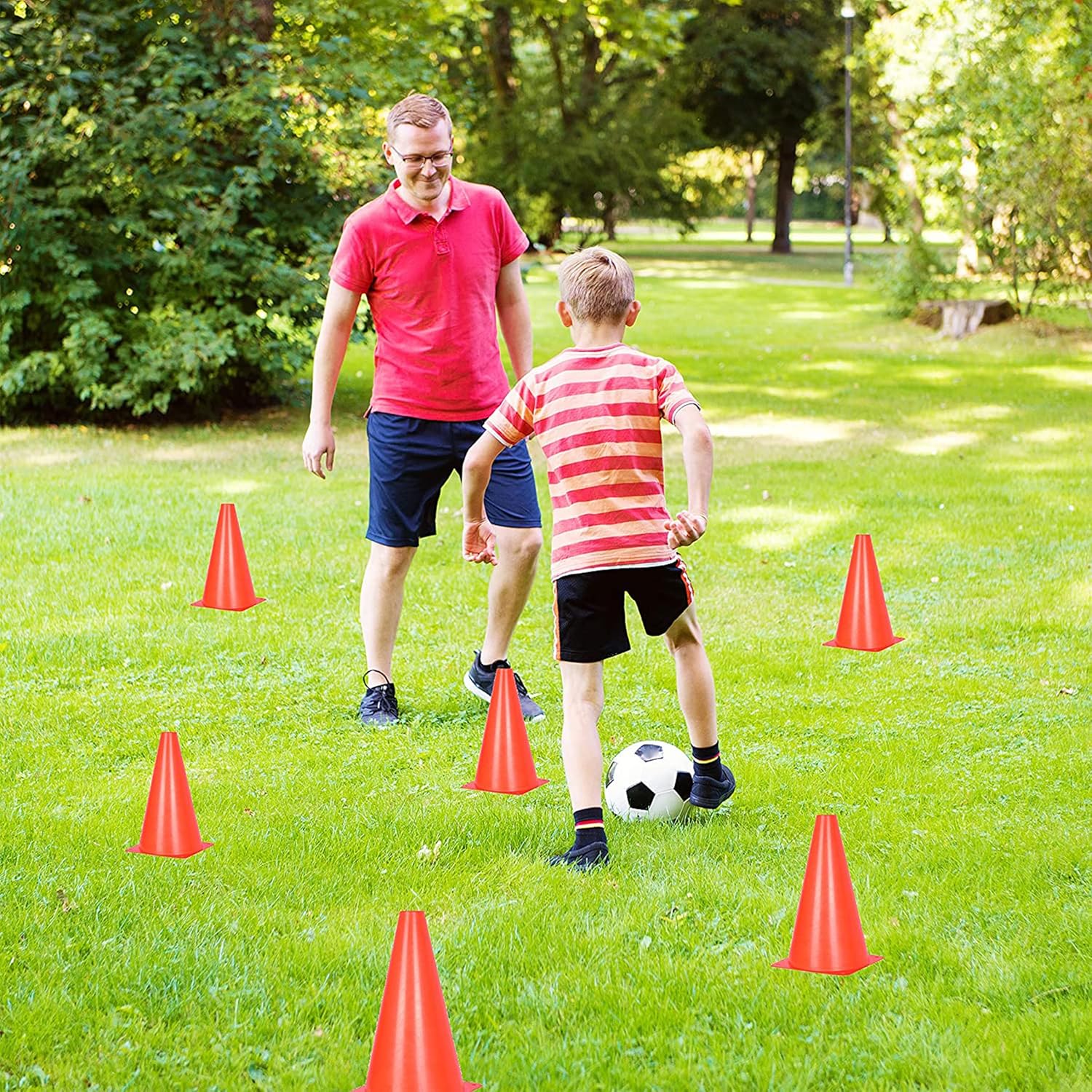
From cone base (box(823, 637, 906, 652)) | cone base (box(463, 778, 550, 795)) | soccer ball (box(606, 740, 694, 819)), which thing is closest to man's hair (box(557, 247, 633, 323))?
soccer ball (box(606, 740, 694, 819))

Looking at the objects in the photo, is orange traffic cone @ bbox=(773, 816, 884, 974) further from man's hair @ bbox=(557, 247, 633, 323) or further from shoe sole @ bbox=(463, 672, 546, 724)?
shoe sole @ bbox=(463, 672, 546, 724)

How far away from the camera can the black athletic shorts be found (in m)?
4.22

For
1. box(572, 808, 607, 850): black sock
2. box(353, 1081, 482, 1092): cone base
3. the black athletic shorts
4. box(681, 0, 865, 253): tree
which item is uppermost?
box(681, 0, 865, 253): tree

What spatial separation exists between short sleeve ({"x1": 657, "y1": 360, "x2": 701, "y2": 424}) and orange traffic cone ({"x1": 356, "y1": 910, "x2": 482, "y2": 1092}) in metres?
1.69

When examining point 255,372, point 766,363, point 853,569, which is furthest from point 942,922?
point 766,363

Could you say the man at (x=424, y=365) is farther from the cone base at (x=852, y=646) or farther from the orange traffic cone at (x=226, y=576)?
the orange traffic cone at (x=226, y=576)

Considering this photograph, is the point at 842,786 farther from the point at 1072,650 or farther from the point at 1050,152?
the point at 1050,152

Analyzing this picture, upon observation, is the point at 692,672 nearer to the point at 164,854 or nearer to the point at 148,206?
the point at 164,854

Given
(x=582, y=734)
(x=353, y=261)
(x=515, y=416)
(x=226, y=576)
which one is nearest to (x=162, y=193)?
(x=226, y=576)

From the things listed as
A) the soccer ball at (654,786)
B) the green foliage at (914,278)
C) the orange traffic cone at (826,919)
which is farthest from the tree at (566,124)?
the orange traffic cone at (826,919)

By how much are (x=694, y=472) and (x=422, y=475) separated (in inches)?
68.1

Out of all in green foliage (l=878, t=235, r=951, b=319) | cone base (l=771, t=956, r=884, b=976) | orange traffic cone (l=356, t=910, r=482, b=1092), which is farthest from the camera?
green foliage (l=878, t=235, r=951, b=319)

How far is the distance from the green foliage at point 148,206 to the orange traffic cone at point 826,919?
32.7 feet

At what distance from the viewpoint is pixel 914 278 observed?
25688 millimetres
